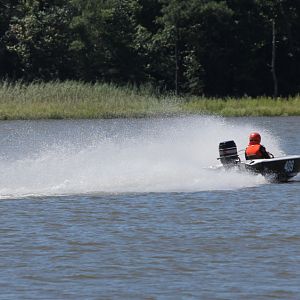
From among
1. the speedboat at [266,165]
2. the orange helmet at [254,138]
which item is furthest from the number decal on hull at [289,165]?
the orange helmet at [254,138]

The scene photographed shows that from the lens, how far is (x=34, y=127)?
43312mm

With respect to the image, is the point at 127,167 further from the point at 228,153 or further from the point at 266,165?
the point at 266,165

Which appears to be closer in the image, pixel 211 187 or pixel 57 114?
pixel 211 187

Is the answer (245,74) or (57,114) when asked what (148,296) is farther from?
(245,74)

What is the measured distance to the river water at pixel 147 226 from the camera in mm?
12984

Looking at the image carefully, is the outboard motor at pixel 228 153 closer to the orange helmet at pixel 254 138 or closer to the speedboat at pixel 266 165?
the speedboat at pixel 266 165

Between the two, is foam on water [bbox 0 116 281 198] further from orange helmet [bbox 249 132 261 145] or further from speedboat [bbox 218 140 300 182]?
orange helmet [bbox 249 132 261 145]

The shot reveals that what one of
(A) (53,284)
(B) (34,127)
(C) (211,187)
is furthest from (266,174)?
(B) (34,127)

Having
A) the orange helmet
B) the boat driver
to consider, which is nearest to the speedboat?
the boat driver

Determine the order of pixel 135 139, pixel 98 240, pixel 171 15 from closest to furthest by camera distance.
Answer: pixel 98 240 < pixel 135 139 < pixel 171 15

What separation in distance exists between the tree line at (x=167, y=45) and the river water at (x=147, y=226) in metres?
26.6

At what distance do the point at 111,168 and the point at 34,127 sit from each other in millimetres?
19693

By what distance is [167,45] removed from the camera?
2223 inches

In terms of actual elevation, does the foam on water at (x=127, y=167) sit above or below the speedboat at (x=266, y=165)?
below
